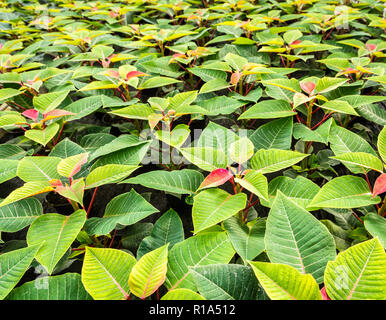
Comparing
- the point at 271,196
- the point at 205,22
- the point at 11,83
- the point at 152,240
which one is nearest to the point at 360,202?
the point at 271,196

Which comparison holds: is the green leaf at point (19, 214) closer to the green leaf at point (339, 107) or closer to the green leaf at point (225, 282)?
the green leaf at point (225, 282)

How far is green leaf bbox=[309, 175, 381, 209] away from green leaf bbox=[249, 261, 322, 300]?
25cm

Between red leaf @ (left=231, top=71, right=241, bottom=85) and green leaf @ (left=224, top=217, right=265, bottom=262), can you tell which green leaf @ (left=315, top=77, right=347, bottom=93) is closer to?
red leaf @ (left=231, top=71, right=241, bottom=85)

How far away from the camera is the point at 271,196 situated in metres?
0.84

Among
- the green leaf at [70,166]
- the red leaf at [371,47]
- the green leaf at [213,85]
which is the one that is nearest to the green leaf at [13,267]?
the green leaf at [70,166]

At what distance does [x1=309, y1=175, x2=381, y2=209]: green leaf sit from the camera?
0.73 metres

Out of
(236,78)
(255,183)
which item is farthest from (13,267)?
(236,78)

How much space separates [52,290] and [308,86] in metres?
1.07

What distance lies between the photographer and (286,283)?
0.53 meters

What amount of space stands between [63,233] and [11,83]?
1.10m

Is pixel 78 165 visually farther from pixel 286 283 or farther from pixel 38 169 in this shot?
pixel 286 283

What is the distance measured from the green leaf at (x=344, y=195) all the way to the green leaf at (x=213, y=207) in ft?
0.64

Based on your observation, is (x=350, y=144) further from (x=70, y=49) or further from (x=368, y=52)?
(x=70, y=49)

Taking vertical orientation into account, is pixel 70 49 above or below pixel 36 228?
above
